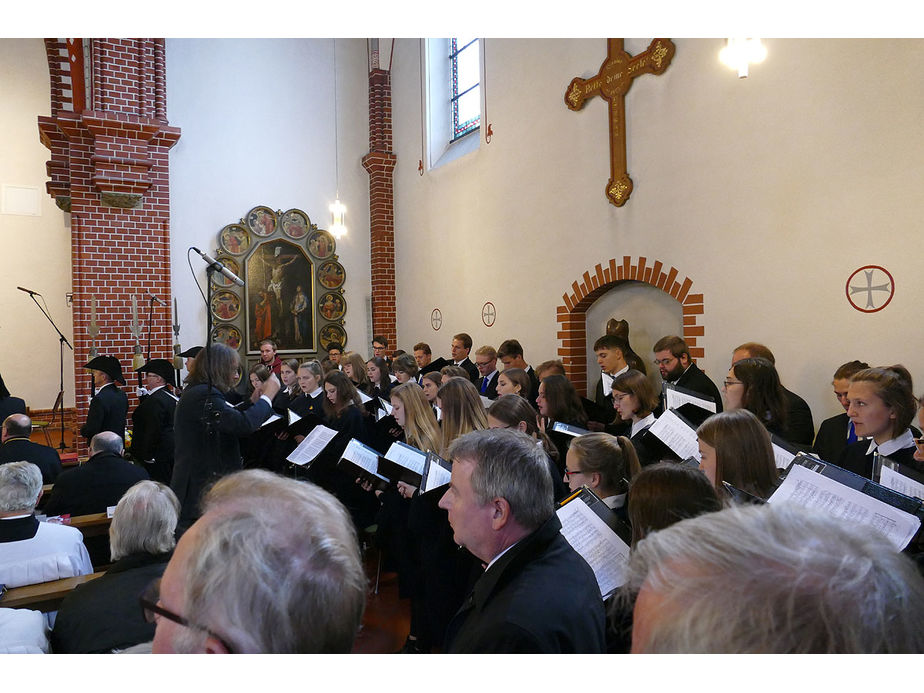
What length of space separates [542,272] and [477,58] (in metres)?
3.98

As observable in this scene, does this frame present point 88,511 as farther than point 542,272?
No

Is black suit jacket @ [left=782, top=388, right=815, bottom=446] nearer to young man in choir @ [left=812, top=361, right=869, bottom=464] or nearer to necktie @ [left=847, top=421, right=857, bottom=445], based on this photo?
young man in choir @ [left=812, top=361, right=869, bottom=464]

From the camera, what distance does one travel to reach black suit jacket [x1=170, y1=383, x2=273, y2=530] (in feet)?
13.7

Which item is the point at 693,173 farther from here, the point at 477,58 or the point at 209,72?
the point at 209,72

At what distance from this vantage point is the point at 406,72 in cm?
1146

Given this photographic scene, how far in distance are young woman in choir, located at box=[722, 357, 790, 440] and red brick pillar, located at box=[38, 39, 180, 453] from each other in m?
7.95

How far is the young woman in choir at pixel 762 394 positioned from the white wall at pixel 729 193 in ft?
5.18

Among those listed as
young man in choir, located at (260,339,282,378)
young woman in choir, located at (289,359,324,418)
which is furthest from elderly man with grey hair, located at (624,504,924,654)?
young man in choir, located at (260,339,282,378)

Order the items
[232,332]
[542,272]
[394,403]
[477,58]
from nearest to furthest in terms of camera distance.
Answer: [394,403] < [542,272] < [477,58] < [232,332]

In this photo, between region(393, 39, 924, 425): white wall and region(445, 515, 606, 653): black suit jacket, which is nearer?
region(445, 515, 606, 653): black suit jacket

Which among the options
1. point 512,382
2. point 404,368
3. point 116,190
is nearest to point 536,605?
point 512,382

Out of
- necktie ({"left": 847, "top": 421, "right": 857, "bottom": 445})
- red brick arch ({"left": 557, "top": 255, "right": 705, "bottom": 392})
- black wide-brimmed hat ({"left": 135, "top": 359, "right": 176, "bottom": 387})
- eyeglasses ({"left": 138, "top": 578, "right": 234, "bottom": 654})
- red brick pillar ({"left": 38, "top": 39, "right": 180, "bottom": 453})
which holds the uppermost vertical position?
red brick pillar ({"left": 38, "top": 39, "right": 180, "bottom": 453})

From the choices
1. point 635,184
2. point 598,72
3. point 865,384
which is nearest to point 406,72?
point 598,72

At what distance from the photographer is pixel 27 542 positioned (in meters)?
3.28
